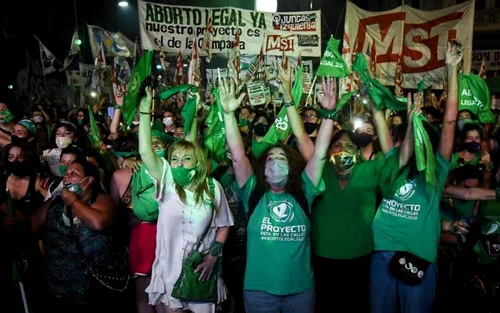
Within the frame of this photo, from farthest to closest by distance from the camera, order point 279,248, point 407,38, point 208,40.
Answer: point 208,40 → point 407,38 → point 279,248

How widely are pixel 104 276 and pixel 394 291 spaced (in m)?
2.14

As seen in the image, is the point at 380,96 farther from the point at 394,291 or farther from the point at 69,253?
the point at 69,253

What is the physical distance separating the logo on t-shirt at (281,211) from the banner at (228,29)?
9.37m

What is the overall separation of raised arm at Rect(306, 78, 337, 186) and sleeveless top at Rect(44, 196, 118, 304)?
61.6 inches

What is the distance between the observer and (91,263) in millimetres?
4016

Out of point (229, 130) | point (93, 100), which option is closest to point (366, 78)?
point (229, 130)

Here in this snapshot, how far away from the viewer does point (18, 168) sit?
5121 millimetres

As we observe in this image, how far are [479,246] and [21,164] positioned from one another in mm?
4057

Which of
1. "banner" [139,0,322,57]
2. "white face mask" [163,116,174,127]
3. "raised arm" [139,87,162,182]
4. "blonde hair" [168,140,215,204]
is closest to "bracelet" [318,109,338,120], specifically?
"blonde hair" [168,140,215,204]

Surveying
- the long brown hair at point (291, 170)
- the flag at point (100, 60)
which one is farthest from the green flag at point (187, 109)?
the flag at point (100, 60)

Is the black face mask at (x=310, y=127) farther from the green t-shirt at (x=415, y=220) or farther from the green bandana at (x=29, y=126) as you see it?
the green bandana at (x=29, y=126)

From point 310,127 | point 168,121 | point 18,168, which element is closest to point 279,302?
point 18,168

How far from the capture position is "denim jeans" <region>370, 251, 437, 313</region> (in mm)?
3984

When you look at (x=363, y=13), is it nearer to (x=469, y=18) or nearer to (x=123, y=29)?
(x=469, y=18)
